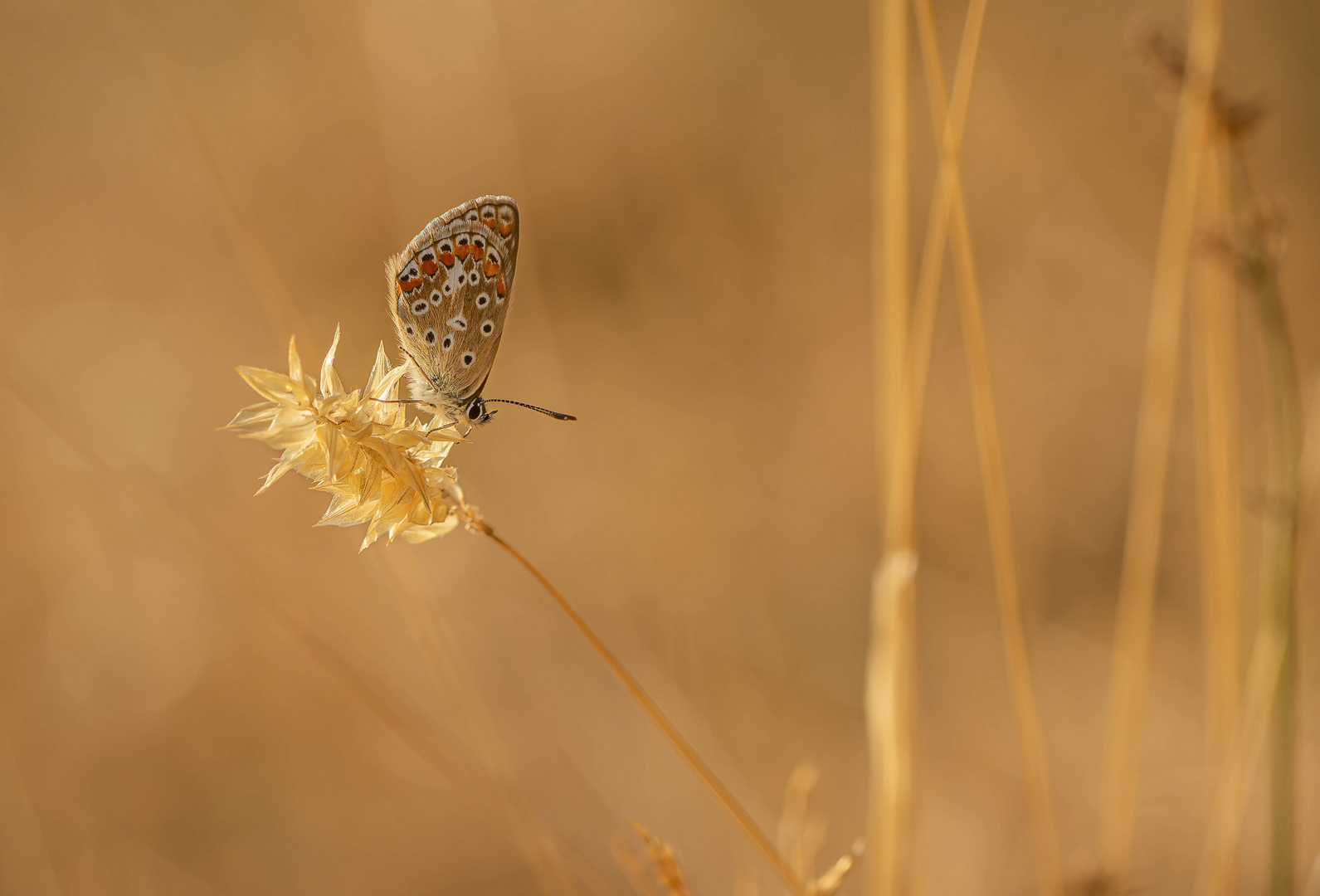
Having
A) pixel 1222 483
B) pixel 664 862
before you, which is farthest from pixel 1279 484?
pixel 664 862

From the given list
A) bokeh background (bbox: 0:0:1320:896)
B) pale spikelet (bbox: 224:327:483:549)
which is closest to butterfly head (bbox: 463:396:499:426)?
pale spikelet (bbox: 224:327:483:549)

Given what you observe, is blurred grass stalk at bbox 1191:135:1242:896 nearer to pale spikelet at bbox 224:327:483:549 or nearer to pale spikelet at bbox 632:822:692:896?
pale spikelet at bbox 632:822:692:896

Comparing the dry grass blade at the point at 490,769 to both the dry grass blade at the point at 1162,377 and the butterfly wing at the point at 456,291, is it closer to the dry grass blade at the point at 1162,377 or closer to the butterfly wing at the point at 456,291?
the butterfly wing at the point at 456,291

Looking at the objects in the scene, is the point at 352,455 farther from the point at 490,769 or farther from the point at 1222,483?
the point at 1222,483

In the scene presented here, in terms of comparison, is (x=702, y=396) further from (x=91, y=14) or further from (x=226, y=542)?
(x=91, y=14)

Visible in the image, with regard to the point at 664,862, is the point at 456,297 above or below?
above

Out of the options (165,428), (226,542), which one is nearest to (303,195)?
(165,428)

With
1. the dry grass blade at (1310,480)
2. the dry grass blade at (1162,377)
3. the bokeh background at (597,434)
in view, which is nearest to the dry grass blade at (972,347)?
the dry grass blade at (1162,377)

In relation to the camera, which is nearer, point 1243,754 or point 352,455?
point 352,455
